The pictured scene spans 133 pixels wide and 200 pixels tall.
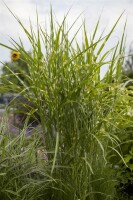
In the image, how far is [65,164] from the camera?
138 inches

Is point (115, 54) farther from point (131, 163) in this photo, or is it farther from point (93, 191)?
point (131, 163)

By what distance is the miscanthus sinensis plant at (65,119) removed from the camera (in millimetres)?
3447

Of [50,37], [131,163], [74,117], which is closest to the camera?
[74,117]

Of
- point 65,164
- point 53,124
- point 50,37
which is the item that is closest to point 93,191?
point 65,164

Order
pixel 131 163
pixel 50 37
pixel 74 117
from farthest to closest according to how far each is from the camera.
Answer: pixel 131 163 → pixel 50 37 → pixel 74 117

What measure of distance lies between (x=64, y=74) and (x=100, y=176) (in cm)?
93

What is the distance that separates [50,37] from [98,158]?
1.09 m

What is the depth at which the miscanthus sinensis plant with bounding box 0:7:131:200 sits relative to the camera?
11.3ft

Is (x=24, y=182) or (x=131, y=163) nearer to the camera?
(x=24, y=182)

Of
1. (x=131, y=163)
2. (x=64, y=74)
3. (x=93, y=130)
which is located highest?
(x=64, y=74)

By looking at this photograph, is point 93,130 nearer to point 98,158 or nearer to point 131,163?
point 98,158

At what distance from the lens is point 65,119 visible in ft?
11.3

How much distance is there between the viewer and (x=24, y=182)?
369 cm

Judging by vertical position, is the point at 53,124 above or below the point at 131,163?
above
